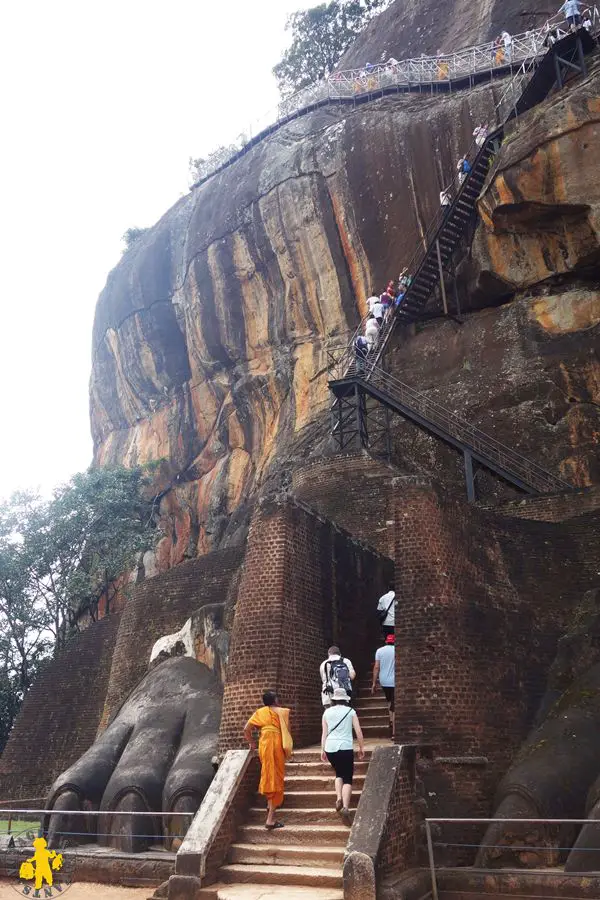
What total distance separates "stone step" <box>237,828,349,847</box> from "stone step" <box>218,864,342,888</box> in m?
0.31

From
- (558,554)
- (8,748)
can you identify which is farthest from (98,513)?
(558,554)

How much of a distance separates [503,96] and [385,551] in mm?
14858

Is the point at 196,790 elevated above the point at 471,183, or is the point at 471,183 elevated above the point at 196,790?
the point at 471,183

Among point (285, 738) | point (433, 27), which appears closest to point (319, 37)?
point (433, 27)

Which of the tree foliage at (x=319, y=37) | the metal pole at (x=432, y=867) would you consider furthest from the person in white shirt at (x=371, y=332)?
the tree foliage at (x=319, y=37)

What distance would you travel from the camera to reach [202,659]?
1370 centimetres

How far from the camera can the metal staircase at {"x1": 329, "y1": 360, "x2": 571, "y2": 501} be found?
16.4 m

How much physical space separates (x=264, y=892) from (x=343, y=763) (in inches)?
50.6

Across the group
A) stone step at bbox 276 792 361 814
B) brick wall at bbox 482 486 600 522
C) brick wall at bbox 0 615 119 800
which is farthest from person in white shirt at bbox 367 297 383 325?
stone step at bbox 276 792 361 814

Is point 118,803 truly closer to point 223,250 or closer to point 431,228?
point 431,228

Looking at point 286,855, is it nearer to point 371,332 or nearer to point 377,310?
point 371,332

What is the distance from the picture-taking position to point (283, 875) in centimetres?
736

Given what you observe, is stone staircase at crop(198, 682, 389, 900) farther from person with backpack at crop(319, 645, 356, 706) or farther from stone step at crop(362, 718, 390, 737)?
person with backpack at crop(319, 645, 356, 706)

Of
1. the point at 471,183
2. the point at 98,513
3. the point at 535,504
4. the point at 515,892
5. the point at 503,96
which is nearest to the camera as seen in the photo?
the point at 515,892
